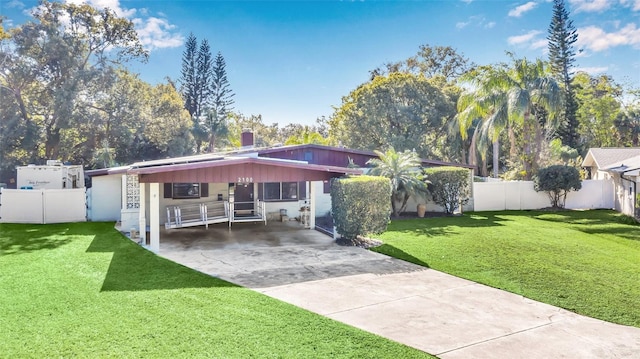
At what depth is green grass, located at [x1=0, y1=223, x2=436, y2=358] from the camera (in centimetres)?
479

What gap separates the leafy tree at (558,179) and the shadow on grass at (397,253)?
39.1 ft

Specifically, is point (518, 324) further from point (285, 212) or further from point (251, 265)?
point (285, 212)

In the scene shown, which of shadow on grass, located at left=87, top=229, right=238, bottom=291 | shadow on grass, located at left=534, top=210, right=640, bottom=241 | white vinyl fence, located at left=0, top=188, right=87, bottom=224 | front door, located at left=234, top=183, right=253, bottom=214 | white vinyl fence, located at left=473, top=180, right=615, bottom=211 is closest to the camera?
shadow on grass, located at left=87, top=229, right=238, bottom=291

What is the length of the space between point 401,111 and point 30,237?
24011 millimetres

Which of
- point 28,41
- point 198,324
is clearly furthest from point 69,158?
point 198,324

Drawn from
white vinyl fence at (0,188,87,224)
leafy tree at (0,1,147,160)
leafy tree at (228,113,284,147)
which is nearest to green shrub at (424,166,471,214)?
white vinyl fence at (0,188,87,224)

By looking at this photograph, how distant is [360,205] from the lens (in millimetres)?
11109

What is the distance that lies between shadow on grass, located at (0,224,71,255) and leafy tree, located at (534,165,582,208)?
64.9ft

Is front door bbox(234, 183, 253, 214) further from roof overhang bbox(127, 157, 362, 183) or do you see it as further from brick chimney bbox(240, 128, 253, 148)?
roof overhang bbox(127, 157, 362, 183)

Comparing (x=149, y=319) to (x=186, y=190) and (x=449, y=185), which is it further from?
(x=449, y=185)

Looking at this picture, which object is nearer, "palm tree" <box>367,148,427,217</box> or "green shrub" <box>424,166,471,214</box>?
"palm tree" <box>367,148,427,217</box>

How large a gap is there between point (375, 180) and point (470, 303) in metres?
5.16

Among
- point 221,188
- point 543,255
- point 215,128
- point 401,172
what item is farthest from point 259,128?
point 543,255

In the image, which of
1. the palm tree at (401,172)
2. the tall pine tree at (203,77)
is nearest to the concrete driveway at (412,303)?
the palm tree at (401,172)
